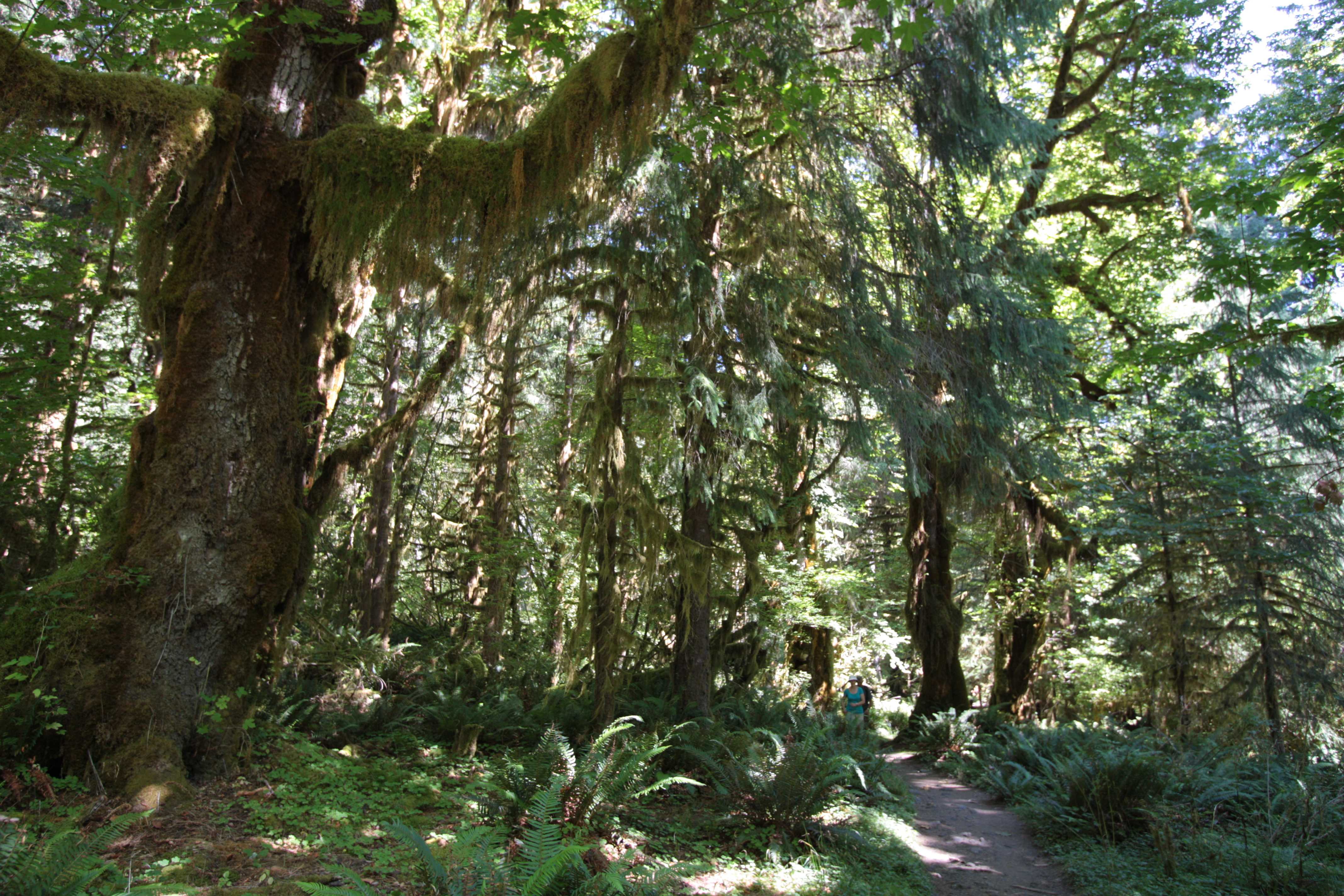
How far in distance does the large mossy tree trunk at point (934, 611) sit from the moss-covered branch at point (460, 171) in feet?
31.7

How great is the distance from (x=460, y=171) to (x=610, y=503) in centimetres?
322

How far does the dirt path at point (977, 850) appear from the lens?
5793 millimetres

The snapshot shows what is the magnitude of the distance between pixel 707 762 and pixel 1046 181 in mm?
12760

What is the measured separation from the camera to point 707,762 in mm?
6590

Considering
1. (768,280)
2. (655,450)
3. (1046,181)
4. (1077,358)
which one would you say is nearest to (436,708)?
(655,450)

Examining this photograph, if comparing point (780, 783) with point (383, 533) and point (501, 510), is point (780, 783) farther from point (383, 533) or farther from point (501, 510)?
point (383, 533)

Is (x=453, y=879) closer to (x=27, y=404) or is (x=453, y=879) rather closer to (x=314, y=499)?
(x=314, y=499)

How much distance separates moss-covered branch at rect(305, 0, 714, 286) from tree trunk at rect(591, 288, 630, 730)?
6.90ft

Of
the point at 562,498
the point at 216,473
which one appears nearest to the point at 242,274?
the point at 216,473

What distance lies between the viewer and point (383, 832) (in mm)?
4586

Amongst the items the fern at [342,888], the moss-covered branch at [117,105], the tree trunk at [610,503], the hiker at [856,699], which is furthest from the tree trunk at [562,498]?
the fern at [342,888]

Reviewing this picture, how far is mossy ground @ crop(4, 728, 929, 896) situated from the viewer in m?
3.65

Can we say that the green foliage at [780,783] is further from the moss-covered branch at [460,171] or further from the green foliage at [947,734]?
the green foliage at [947,734]

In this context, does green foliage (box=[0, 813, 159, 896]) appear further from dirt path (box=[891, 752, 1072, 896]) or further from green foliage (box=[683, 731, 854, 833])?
dirt path (box=[891, 752, 1072, 896])
